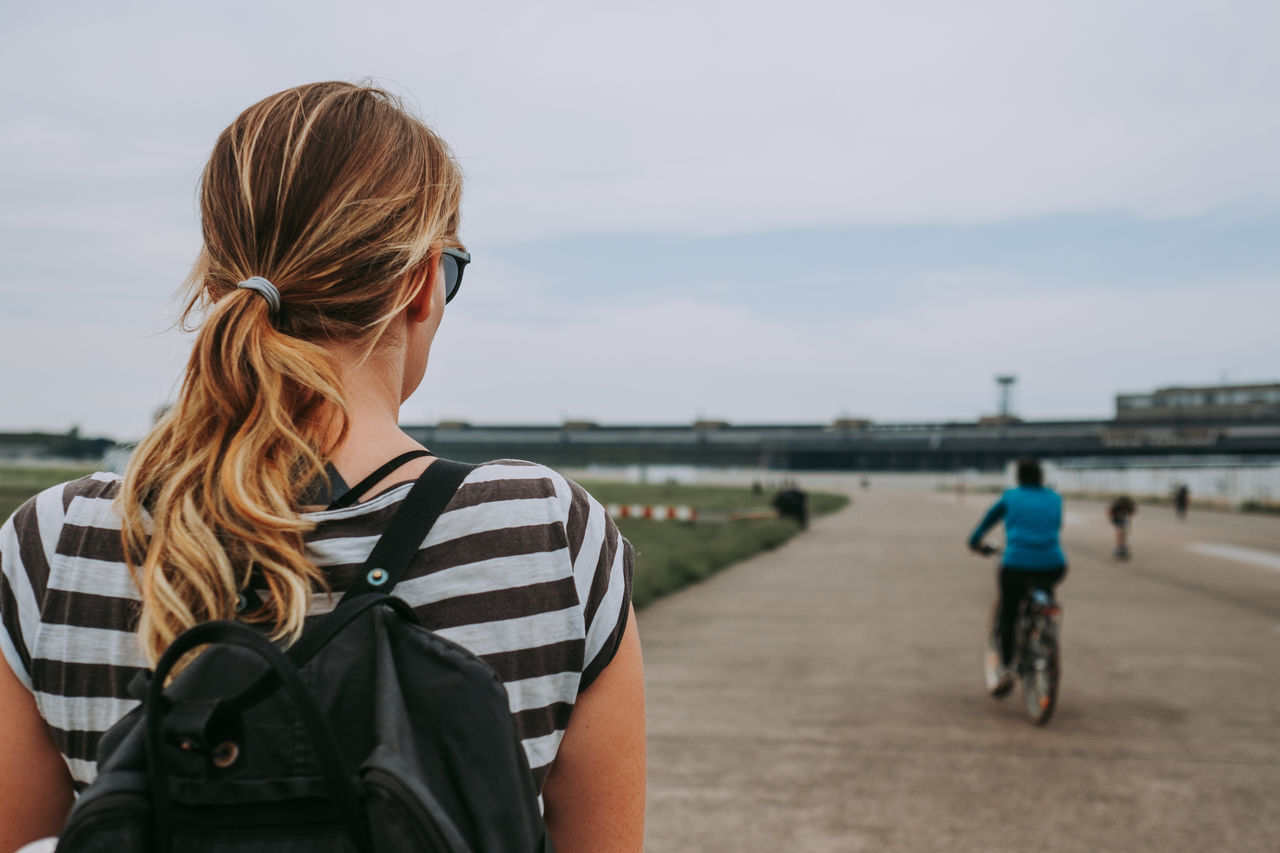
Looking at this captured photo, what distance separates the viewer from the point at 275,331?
132cm

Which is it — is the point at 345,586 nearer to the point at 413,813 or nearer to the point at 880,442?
the point at 413,813

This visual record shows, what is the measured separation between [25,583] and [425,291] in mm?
596

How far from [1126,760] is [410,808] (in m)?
6.35

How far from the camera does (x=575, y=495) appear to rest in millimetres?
1370

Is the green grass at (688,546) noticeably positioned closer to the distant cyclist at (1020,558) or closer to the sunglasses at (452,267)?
the distant cyclist at (1020,558)

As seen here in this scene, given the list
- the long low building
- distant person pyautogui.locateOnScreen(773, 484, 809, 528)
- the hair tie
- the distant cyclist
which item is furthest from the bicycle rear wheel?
the long low building

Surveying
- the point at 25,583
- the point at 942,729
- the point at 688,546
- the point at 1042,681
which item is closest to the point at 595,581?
the point at 25,583

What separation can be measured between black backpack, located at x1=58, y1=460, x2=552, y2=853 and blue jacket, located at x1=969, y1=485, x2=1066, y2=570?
716 cm

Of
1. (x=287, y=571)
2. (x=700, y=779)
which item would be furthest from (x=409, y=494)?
(x=700, y=779)

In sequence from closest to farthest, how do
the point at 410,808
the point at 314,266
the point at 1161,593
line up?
the point at 410,808
the point at 314,266
the point at 1161,593

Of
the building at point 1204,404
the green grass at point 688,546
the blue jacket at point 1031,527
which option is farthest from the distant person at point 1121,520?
the building at point 1204,404

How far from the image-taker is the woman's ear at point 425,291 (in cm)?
141

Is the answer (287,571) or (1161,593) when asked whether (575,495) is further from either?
(1161,593)

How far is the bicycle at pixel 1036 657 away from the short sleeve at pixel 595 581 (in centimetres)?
651
